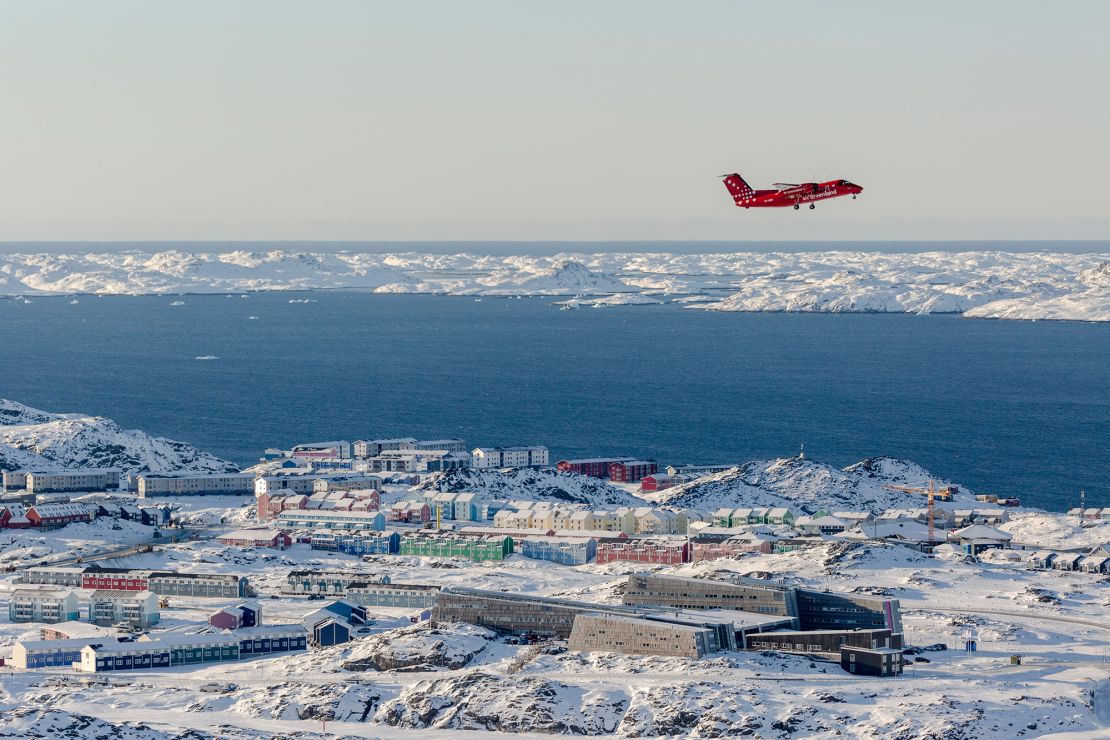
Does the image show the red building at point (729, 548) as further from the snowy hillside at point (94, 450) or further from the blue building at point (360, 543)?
the snowy hillside at point (94, 450)

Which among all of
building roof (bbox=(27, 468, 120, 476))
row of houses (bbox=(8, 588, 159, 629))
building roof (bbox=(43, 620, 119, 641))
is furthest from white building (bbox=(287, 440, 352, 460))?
building roof (bbox=(43, 620, 119, 641))

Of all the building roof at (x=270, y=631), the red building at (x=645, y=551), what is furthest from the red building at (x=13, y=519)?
the red building at (x=645, y=551)

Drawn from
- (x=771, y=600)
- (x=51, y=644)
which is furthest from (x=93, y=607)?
(x=771, y=600)

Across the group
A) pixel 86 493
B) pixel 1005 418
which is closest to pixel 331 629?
pixel 86 493

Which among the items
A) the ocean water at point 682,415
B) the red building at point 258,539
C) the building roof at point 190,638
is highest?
the building roof at point 190,638

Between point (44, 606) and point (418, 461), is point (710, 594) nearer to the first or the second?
point (44, 606)

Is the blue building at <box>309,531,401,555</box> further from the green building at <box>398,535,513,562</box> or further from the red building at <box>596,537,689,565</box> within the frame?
the red building at <box>596,537,689,565</box>

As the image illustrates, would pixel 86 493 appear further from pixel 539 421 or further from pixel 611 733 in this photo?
pixel 611 733
